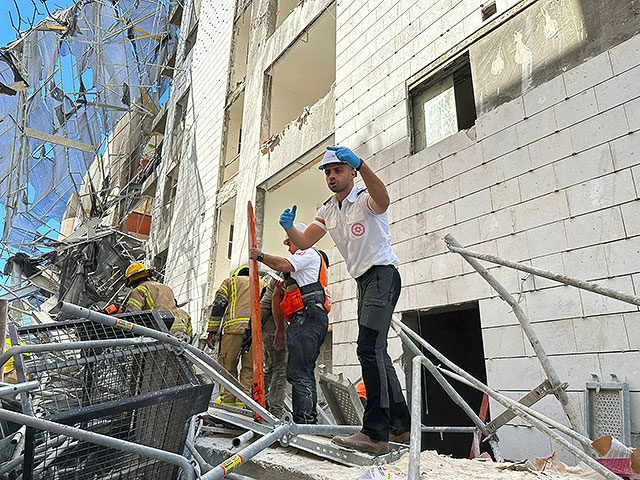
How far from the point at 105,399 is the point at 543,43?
5036mm

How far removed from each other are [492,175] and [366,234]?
2622 millimetres

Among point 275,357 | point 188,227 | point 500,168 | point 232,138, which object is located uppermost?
point 232,138

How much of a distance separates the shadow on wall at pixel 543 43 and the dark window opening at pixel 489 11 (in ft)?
1.01

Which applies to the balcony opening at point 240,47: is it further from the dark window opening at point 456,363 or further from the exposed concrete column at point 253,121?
the dark window opening at point 456,363

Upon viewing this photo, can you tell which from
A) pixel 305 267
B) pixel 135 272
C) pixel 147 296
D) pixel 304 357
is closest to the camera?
pixel 304 357

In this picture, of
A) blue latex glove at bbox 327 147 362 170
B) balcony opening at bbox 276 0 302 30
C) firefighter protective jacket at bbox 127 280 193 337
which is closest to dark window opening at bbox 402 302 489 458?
firefighter protective jacket at bbox 127 280 193 337

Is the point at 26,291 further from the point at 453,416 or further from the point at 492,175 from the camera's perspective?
the point at 492,175

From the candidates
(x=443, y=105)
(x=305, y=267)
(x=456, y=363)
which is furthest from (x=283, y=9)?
(x=305, y=267)

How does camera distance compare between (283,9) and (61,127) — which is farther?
(61,127)

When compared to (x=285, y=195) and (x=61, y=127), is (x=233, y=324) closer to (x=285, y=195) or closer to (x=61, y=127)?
(x=285, y=195)

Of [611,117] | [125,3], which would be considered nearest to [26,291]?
[125,3]

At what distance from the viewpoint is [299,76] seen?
10562 millimetres

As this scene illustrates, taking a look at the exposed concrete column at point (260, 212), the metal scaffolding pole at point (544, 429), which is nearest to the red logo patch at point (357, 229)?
the metal scaffolding pole at point (544, 429)

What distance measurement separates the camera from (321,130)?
318 inches
